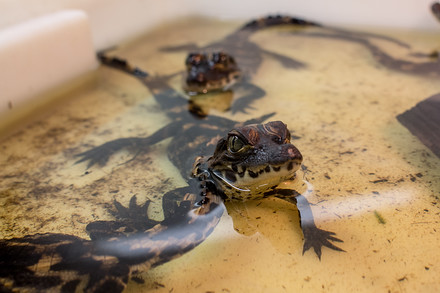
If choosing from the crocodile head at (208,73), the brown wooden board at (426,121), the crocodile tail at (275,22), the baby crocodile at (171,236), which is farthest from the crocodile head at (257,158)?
the crocodile tail at (275,22)

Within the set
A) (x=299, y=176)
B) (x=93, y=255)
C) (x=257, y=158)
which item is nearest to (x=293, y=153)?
(x=257, y=158)

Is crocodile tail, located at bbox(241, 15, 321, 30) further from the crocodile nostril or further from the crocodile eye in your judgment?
the crocodile nostril

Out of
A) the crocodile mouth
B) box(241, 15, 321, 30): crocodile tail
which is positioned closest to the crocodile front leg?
the crocodile mouth

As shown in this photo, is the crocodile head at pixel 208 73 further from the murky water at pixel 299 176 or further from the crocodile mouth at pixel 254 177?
the crocodile mouth at pixel 254 177

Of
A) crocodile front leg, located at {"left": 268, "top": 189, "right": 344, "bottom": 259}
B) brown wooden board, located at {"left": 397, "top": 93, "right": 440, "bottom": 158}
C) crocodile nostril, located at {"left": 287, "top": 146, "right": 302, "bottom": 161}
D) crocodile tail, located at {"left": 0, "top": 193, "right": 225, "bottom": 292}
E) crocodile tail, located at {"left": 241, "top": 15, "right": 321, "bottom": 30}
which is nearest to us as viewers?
crocodile tail, located at {"left": 0, "top": 193, "right": 225, "bottom": 292}

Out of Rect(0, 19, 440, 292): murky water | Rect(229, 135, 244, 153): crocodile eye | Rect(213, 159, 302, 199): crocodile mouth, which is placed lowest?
Rect(0, 19, 440, 292): murky water

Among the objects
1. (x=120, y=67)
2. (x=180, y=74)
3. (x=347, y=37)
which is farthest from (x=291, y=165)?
(x=347, y=37)

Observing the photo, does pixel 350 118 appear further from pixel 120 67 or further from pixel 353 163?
pixel 120 67
